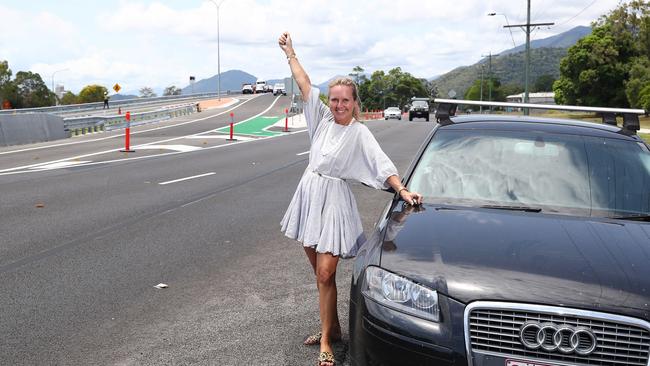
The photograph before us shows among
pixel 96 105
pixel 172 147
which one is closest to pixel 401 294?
pixel 172 147

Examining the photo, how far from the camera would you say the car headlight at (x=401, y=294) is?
292 centimetres

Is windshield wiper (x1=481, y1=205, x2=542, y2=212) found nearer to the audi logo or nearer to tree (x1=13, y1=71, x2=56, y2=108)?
the audi logo

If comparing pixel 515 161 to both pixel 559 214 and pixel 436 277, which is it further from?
pixel 436 277

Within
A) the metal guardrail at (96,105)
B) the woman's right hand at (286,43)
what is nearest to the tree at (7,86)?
the metal guardrail at (96,105)

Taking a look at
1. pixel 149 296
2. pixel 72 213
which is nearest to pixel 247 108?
pixel 72 213

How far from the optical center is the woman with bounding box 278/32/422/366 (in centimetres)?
400

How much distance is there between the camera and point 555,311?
273 cm

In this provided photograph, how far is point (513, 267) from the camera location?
297 cm

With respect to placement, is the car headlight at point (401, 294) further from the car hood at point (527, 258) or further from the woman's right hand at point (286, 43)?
the woman's right hand at point (286, 43)

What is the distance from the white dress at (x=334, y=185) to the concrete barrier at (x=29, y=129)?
22.2 meters

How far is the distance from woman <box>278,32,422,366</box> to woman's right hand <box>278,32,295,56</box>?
1.49ft

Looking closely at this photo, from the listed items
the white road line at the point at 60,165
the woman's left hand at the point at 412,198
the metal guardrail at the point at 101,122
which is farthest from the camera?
the metal guardrail at the point at 101,122

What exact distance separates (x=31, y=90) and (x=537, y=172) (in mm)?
109096

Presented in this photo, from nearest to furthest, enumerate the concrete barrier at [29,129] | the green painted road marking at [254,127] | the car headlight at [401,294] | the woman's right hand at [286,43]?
the car headlight at [401,294], the woman's right hand at [286,43], the concrete barrier at [29,129], the green painted road marking at [254,127]
